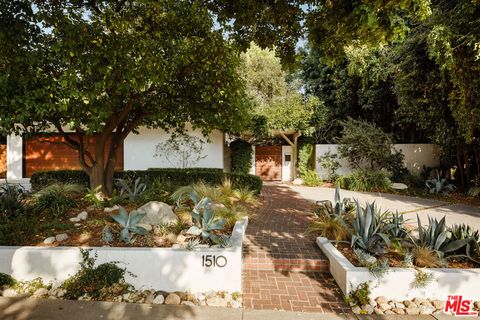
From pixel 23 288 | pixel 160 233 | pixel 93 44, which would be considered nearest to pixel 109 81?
pixel 93 44

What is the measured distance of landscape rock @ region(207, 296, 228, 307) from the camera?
11.5 feet

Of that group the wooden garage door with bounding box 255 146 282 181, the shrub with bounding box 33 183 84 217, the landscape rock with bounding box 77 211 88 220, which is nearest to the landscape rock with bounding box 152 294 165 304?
the landscape rock with bounding box 77 211 88 220

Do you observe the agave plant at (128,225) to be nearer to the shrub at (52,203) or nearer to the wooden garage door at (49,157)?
the shrub at (52,203)

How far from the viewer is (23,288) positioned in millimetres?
3742

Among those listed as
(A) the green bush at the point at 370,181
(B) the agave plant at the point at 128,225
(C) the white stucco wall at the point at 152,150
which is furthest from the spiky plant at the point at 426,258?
(C) the white stucco wall at the point at 152,150

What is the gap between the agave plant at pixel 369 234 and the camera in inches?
161

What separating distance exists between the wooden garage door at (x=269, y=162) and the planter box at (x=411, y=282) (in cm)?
1224

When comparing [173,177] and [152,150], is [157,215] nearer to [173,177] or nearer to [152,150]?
[173,177]

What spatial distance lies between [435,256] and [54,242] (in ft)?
18.2

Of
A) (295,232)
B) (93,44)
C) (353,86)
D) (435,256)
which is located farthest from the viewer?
(353,86)

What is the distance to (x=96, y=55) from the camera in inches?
181

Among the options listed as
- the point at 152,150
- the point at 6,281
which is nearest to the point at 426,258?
the point at 6,281

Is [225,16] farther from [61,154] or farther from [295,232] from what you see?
[61,154]

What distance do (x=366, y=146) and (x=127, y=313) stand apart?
11376 millimetres
